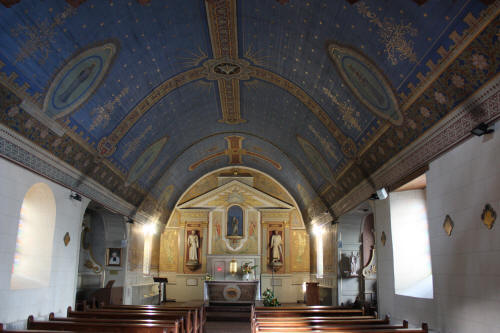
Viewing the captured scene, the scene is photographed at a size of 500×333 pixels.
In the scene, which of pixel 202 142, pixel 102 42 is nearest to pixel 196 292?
pixel 202 142

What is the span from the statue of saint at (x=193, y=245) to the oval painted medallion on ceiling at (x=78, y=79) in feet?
46.1

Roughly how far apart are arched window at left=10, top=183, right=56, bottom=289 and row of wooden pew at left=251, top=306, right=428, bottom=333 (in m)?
5.21

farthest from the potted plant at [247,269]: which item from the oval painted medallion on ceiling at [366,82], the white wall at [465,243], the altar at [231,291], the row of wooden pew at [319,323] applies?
the oval painted medallion on ceiling at [366,82]

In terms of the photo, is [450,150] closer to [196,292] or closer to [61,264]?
[61,264]

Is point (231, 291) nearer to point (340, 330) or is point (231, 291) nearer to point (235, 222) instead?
point (235, 222)

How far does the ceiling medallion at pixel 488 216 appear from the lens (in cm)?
632

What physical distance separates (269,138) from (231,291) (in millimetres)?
8047

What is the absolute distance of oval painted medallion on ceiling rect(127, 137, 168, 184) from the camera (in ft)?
47.1

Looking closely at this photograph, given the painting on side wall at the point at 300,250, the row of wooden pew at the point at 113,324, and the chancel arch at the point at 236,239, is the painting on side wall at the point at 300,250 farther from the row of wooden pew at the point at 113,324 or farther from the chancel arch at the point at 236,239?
the row of wooden pew at the point at 113,324

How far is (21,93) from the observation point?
7.93 m

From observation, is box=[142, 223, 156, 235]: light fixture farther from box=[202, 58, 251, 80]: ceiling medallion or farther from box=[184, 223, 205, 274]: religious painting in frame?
box=[202, 58, 251, 80]: ceiling medallion

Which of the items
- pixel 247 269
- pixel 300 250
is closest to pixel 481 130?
pixel 247 269

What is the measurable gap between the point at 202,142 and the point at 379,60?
36.8ft

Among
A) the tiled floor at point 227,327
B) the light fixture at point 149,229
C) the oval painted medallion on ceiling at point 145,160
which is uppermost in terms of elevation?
the oval painted medallion on ceiling at point 145,160
